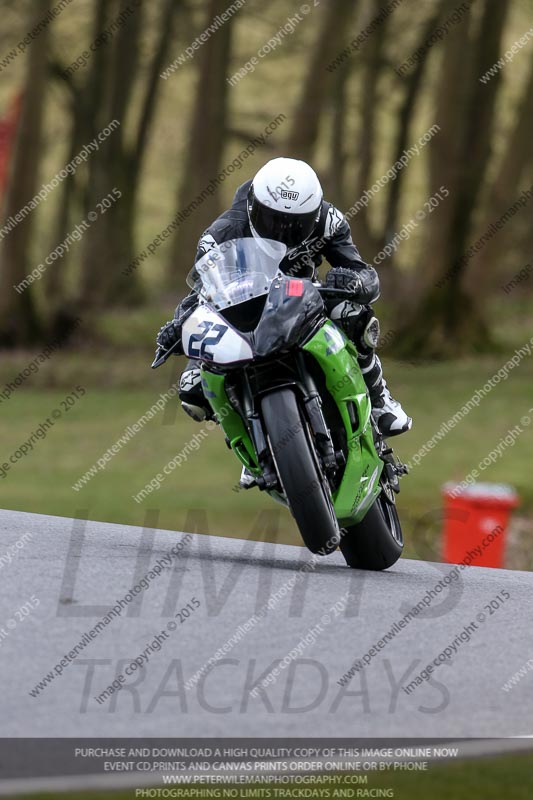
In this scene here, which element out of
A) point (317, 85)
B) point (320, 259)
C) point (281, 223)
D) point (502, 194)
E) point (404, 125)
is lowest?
point (404, 125)

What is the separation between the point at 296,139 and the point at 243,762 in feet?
75.9

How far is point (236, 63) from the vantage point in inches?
1518

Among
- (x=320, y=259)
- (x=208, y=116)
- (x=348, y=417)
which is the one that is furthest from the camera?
(x=208, y=116)

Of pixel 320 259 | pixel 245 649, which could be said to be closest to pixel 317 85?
pixel 320 259

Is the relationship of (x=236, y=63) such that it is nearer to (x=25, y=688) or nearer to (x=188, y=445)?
(x=188, y=445)

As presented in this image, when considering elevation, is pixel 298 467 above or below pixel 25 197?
above

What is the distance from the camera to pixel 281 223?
22.3 feet

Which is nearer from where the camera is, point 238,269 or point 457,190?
point 238,269

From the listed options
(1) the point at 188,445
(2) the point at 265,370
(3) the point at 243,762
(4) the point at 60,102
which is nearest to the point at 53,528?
(2) the point at 265,370

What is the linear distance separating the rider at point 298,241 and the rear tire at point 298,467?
755 millimetres

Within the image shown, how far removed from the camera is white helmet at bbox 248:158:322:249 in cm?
673

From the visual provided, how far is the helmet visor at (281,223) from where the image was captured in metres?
6.79

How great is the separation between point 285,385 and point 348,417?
0.55 meters

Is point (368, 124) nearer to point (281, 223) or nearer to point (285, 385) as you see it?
point (281, 223)
